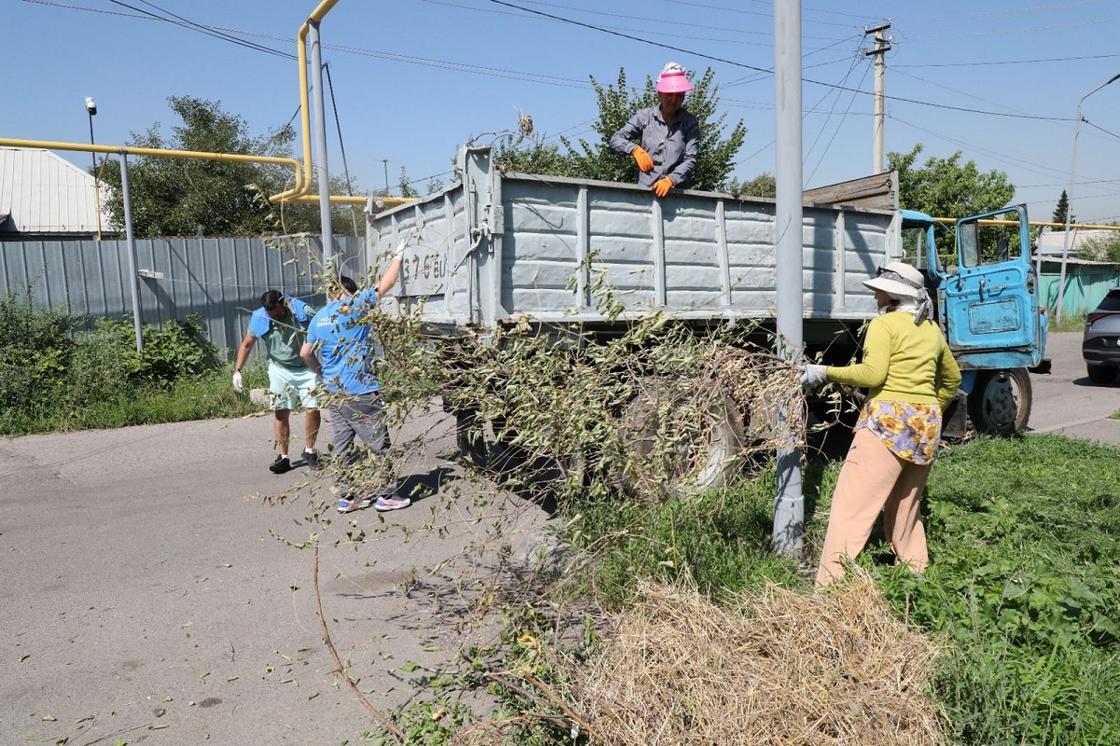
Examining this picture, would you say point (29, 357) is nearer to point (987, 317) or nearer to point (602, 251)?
point (602, 251)

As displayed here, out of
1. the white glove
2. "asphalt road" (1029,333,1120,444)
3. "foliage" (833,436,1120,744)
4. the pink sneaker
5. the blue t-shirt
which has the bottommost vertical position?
"asphalt road" (1029,333,1120,444)

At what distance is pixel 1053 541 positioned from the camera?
457 cm

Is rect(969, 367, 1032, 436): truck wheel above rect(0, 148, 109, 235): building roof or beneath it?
beneath

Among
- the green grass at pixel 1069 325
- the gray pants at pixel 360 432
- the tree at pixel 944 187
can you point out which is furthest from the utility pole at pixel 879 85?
the gray pants at pixel 360 432

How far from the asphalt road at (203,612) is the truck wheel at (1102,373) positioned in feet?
39.7

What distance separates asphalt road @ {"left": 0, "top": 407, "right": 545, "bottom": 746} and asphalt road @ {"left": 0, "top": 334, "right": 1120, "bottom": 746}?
1cm

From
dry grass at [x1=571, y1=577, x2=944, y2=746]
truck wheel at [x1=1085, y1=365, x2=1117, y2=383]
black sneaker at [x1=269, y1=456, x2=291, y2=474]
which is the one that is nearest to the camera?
dry grass at [x1=571, y1=577, x2=944, y2=746]

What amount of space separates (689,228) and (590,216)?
92 centimetres

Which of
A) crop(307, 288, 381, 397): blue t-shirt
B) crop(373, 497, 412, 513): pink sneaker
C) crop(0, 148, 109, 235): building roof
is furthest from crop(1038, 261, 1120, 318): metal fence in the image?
crop(0, 148, 109, 235): building roof

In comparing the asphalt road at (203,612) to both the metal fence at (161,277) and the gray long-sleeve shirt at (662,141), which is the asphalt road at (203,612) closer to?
the gray long-sleeve shirt at (662,141)

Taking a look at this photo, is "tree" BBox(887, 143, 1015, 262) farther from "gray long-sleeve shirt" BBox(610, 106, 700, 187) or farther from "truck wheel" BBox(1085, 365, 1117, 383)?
"gray long-sleeve shirt" BBox(610, 106, 700, 187)

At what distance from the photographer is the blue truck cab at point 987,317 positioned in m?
7.98

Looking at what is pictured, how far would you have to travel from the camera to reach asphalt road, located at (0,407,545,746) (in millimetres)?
3559

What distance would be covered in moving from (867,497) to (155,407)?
28.4ft
